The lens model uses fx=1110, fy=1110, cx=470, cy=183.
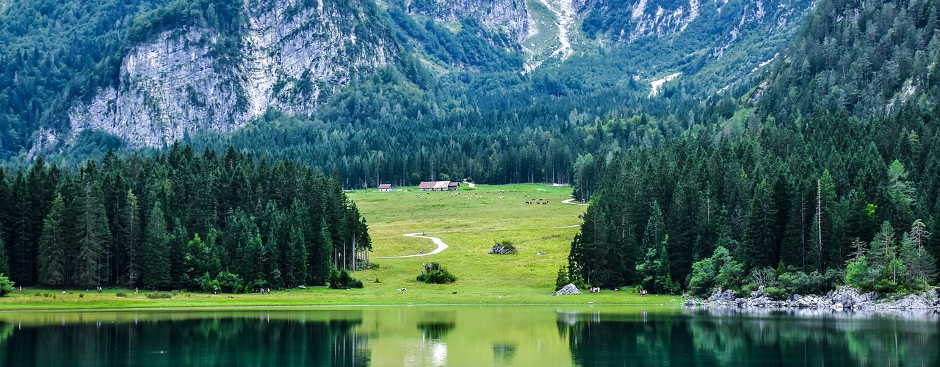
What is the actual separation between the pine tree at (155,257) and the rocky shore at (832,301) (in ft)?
203

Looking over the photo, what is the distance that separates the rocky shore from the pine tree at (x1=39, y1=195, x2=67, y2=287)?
73.0 meters

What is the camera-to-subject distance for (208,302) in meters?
124

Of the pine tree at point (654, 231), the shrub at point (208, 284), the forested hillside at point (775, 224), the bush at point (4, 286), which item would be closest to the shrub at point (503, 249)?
the forested hillside at point (775, 224)

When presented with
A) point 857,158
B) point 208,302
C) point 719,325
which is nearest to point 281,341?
point 719,325

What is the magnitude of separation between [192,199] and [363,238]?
25.0 m

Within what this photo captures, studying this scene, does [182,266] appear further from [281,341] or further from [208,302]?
[281,341]

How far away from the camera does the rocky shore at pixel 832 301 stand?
10825 cm

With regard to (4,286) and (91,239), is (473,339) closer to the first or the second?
(4,286)

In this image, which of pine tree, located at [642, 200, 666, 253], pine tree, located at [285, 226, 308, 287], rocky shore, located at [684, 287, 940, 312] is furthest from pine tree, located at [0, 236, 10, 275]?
rocky shore, located at [684, 287, 940, 312]

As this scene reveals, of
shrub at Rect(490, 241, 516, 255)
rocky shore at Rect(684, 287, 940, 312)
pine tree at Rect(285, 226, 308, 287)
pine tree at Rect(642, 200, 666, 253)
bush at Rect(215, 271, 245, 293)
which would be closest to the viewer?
rocky shore at Rect(684, 287, 940, 312)

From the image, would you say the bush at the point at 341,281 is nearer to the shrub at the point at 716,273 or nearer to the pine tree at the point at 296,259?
the pine tree at the point at 296,259

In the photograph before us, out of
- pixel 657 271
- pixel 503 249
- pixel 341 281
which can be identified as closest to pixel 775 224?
pixel 657 271

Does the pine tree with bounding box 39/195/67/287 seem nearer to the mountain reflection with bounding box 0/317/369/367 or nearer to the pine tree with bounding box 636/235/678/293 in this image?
the mountain reflection with bounding box 0/317/369/367

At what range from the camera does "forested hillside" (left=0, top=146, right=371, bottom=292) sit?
13362 cm
